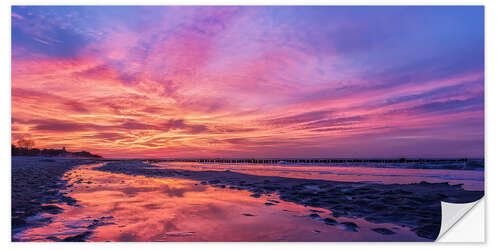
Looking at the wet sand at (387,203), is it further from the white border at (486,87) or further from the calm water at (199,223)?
the white border at (486,87)

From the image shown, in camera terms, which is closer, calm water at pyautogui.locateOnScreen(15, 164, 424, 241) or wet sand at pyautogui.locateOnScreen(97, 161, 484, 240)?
calm water at pyautogui.locateOnScreen(15, 164, 424, 241)

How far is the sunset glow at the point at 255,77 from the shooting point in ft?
22.6

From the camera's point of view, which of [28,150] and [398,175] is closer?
[28,150]

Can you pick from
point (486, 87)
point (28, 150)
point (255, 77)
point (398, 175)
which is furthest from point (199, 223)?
point (398, 175)

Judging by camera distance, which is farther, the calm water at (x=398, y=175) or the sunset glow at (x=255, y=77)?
the calm water at (x=398, y=175)

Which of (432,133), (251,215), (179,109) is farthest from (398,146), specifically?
(179,109)

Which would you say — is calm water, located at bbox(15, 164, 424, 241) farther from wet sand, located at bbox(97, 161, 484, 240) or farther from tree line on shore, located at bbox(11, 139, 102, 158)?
tree line on shore, located at bbox(11, 139, 102, 158)

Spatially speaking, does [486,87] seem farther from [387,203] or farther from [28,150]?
[28,150]

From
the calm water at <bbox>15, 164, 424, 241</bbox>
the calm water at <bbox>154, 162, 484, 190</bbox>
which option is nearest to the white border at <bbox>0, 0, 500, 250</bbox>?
the calm water at <bbox>15, 164, 424, 241</bbox>

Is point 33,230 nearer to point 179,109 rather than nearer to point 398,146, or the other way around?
point 179,109

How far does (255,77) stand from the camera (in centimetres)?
918

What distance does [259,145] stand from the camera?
11047mm

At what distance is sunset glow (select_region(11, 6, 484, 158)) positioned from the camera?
688 cm

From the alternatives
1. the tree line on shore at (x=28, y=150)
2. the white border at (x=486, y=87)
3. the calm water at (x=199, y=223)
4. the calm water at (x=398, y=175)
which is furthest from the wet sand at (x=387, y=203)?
the tree line on shore at (x=28, y=150)
